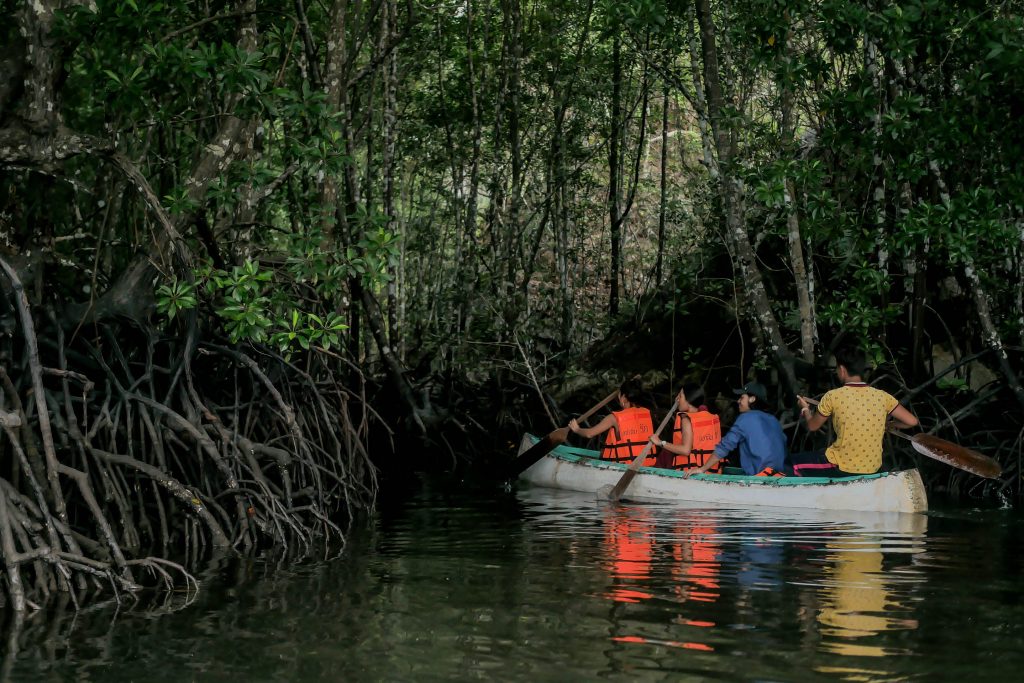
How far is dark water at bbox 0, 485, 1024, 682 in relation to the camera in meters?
5.36

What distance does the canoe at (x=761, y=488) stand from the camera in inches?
415

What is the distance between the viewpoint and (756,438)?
11.5 metres

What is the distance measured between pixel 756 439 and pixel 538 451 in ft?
10.4

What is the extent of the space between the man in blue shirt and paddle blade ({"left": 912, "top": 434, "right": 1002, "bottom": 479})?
1313mm

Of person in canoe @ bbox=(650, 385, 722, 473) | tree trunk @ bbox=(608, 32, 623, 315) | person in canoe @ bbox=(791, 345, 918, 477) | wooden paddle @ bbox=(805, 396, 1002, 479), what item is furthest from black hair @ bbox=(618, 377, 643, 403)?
tree trunk @ bbox=(608, 32, 623, 315)

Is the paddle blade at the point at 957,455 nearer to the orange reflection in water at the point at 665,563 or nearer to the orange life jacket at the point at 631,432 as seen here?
the orange reflection in water at the point at 665,563

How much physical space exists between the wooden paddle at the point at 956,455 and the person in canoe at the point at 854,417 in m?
0.68

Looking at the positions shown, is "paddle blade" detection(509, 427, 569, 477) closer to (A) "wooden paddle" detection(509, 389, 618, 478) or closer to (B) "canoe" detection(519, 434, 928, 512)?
(A) "wooden paddle" detection(509, 389, 618, 478)

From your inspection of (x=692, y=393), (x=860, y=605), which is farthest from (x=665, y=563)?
(x=692, y=393)

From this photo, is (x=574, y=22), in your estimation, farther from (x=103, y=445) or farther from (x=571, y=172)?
(x=103, y=445)

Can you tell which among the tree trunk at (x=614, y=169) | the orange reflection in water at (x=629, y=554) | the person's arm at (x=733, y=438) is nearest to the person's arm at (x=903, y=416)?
the person's arm at (x=733, y=438)

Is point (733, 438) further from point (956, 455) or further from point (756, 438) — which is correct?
point (956, 455)

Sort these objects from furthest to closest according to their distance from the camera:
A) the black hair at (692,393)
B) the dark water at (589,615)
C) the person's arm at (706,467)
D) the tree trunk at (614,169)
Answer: the tree trunk at (614,169), the black hair at (692,393), the person's arm at (706,467), the dark water at (589,615)

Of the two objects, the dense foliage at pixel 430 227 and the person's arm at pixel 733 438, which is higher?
the dense foliage at pixel 430 227
